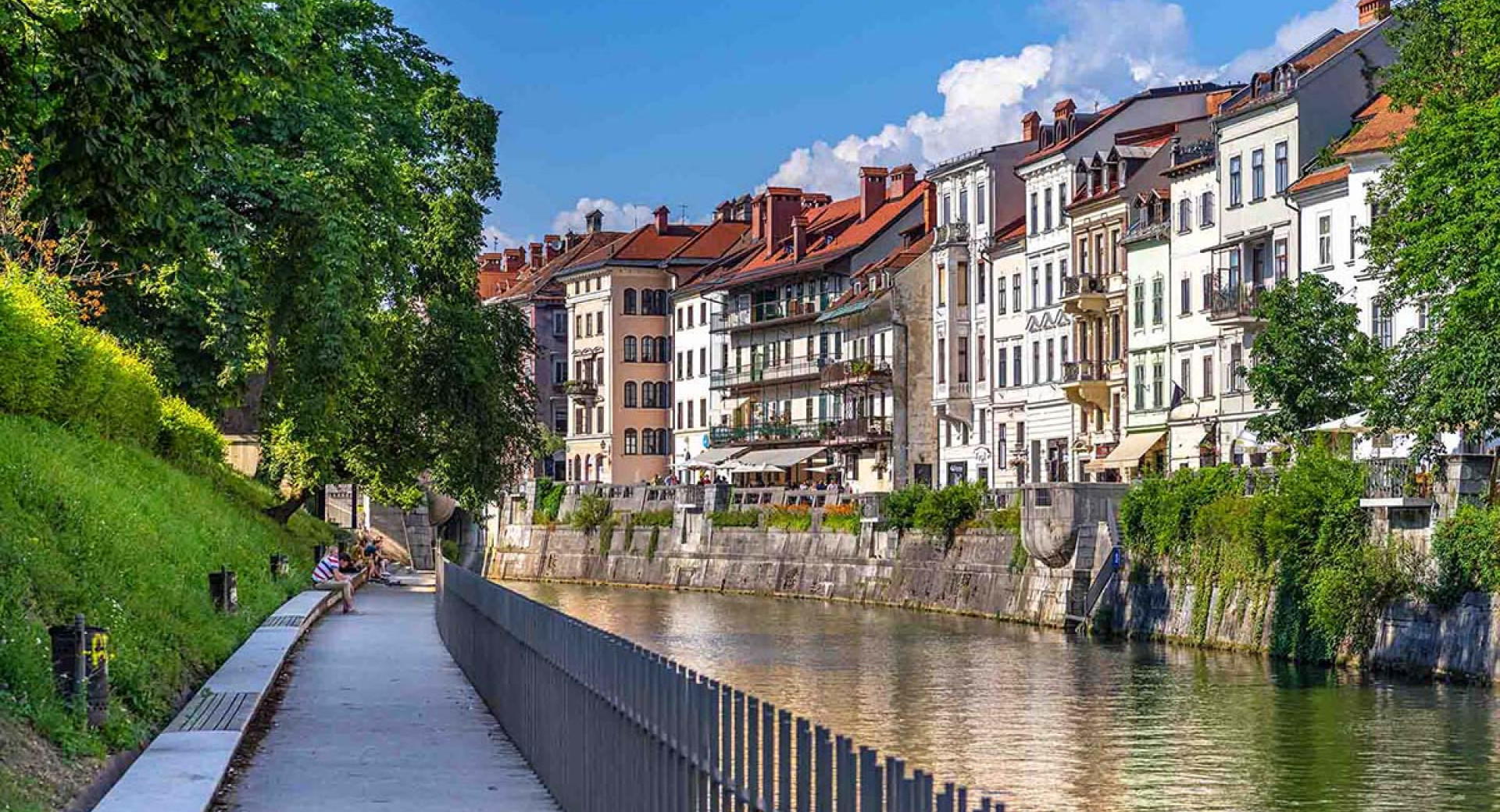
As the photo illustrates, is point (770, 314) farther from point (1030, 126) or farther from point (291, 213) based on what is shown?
point (291, 213)

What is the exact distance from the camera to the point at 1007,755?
3303 cm

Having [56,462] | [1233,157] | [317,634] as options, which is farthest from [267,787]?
[1233,157]

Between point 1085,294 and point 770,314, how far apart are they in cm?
3928

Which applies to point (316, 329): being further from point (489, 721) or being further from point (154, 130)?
point (154, 130)

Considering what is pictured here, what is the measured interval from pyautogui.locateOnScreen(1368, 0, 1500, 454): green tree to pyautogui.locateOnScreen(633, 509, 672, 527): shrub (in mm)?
48764

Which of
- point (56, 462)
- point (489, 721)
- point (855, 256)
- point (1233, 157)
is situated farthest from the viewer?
point (855, 256)

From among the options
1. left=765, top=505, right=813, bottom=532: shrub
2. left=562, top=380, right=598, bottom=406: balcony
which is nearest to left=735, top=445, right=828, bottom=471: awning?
left=765, top=505, right=813, bottom=532: shrub

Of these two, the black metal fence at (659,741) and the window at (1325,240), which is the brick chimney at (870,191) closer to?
the window at (1325,240)

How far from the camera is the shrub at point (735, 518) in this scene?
300 ft

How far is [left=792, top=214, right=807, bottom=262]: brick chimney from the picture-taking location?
122062mm

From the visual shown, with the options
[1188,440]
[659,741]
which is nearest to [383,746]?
[659,741]

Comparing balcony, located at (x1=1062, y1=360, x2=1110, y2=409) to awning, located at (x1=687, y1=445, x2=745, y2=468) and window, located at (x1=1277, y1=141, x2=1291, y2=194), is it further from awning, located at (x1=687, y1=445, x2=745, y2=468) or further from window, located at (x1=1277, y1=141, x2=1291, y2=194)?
awning, located at (x1=687, y1=445, x2=745, y2=468)

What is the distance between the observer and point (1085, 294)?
8675 cm

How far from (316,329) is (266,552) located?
6.55m
